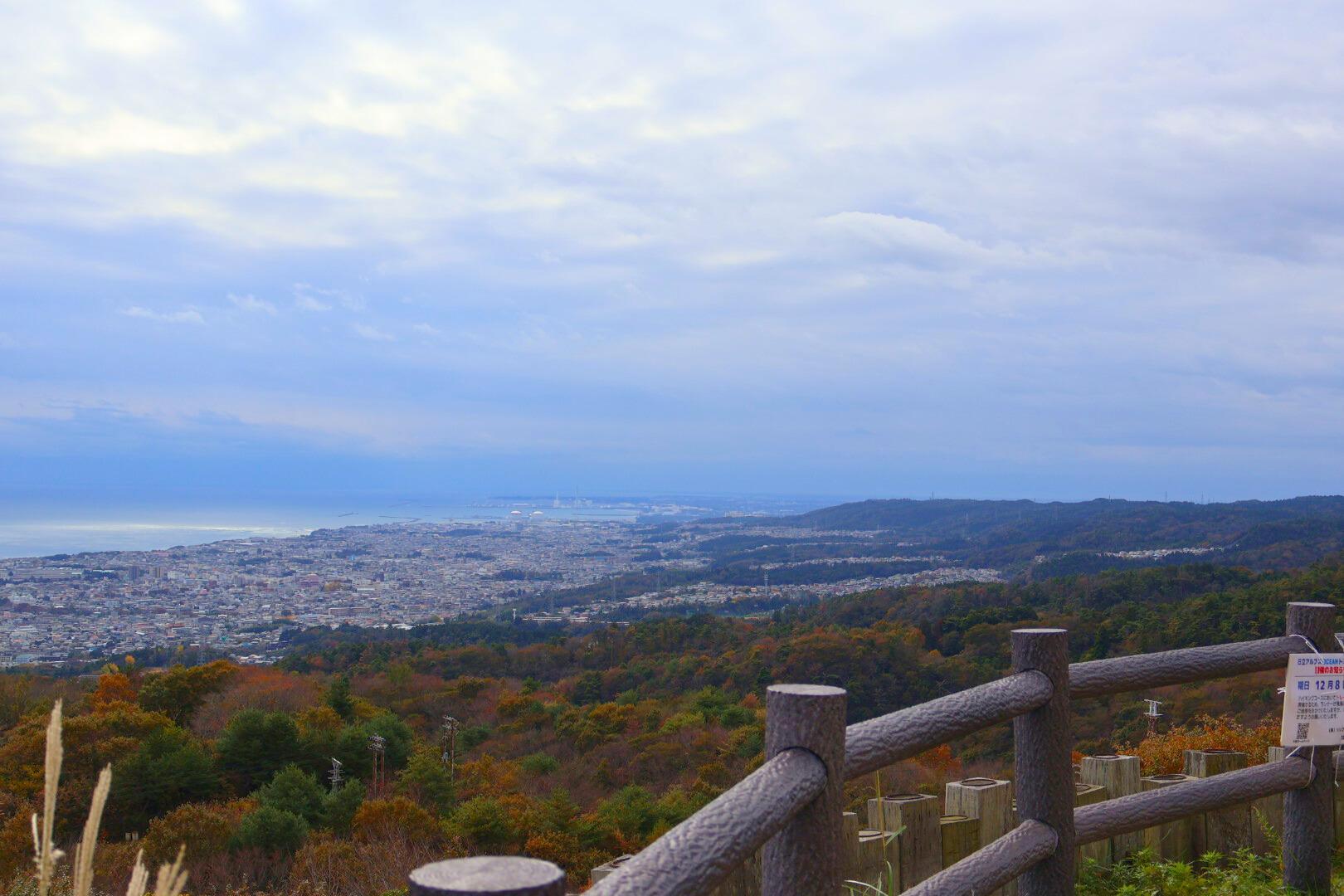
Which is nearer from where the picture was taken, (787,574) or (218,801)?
(218,801)

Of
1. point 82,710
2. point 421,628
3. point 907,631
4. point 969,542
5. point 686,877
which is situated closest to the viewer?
point 686,877

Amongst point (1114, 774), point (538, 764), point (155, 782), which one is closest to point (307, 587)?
point (538, 764)

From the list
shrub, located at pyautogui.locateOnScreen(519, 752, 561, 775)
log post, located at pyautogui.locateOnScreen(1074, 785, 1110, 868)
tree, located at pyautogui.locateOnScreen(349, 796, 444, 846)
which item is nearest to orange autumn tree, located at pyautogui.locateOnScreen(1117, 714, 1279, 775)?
log post, located at pyautogui.locateOnScreen(1074, 785, 1110, 868)

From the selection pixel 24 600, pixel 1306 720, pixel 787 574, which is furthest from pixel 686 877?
pixel 787 574

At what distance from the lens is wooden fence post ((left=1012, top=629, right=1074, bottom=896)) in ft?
7.76

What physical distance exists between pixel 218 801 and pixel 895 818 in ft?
36.3

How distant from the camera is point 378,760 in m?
14.1

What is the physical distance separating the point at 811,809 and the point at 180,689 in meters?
17.8

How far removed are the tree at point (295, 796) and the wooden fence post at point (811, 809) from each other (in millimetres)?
9834

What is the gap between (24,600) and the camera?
41594 millimetres

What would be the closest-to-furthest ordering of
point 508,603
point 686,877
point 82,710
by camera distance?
point 686,877 < point 82,710 < point 508,603

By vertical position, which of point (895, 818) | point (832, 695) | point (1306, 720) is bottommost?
point (895, 818)

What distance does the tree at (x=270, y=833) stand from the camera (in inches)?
378

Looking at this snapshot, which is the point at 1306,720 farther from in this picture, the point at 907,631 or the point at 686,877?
the point at 907,631
